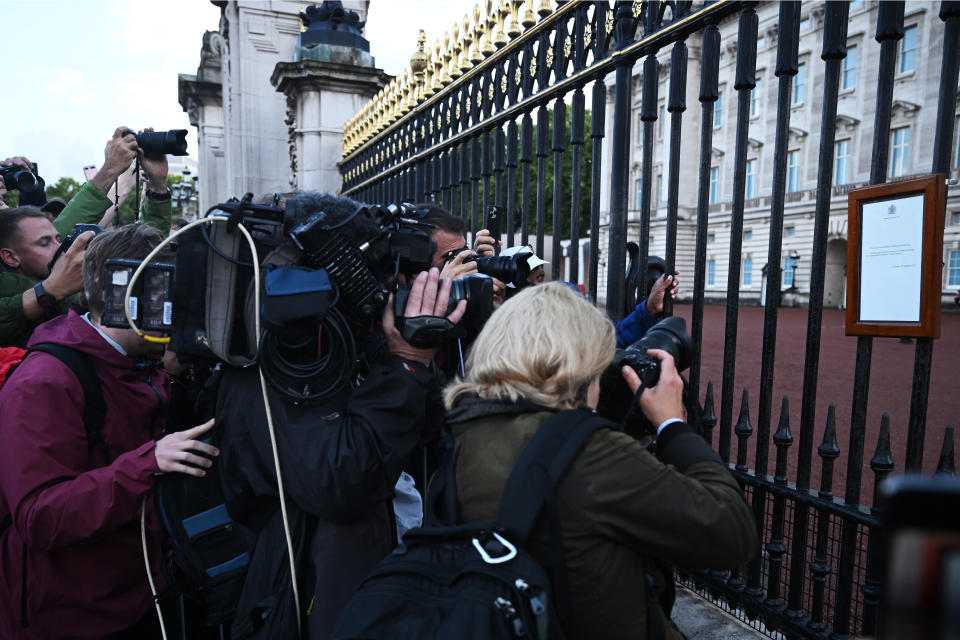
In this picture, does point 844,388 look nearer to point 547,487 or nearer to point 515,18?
point 515,18

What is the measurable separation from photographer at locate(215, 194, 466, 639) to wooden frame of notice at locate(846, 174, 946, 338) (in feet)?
4.15

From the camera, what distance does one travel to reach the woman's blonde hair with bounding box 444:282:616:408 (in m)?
1.60

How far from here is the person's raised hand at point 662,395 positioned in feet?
5.79

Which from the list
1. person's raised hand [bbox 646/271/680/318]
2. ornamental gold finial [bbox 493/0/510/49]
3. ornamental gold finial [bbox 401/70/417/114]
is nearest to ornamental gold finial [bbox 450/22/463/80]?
ornamental gold finial [bbox 493/0/510/49]

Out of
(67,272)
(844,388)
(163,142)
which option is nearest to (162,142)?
(163,142)

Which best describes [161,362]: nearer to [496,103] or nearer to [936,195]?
[496,103]

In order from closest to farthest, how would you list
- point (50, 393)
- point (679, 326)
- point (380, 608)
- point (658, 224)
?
point (380, 608) < point (50, 393) < point (679, 326) < point (658, 224)

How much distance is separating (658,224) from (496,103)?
2894 centimetres

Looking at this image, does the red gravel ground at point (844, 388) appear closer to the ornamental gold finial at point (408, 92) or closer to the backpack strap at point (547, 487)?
the ornamental gold finial at point (408, 92)

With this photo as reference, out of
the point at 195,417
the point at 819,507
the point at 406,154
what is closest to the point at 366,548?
the point at 195,417

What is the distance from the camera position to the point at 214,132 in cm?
1482

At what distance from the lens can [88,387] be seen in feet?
6.85

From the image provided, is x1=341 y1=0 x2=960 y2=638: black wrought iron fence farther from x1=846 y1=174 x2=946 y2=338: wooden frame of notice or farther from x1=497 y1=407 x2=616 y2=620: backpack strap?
x1=497 y1=407 x2=616 y2=620: backpack strap

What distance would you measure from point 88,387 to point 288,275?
Answer: 90 centimetres
